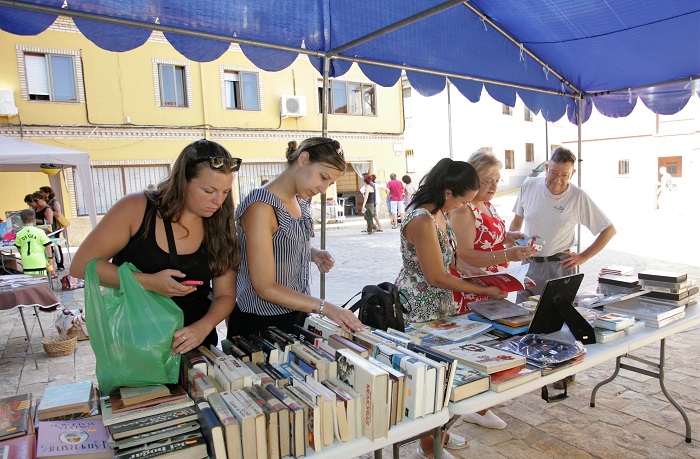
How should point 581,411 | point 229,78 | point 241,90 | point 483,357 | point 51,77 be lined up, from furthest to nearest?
1. point 241,90
2. point 229,78
3. point 51,77
4. point 581,411
5. point 483,357

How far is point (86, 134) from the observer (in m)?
12.3

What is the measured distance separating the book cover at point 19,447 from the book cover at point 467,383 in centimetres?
113

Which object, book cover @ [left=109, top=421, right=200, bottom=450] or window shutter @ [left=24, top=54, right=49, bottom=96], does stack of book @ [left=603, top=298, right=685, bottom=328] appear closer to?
book cover @ [left=109, top=421, right=200, bottom=450]

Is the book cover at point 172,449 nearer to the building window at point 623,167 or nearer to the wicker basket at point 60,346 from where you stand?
the wicker basket at point 60,346

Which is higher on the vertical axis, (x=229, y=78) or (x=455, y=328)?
(x=229, y=78)

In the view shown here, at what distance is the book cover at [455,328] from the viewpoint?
1900 millimetres

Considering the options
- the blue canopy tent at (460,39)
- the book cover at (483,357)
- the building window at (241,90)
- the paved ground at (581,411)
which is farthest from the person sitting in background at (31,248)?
the building window at (241,90)

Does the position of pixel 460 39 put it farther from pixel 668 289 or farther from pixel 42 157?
pixel 42 157

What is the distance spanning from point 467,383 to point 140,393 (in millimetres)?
956

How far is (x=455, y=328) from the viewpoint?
2.00 m

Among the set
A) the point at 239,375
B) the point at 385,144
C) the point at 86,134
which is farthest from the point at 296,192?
the point at 385,144

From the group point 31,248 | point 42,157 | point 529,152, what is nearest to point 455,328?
point 31,248

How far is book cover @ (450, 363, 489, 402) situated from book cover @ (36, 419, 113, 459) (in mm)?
954

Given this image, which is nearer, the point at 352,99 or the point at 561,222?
the point at 561,222
